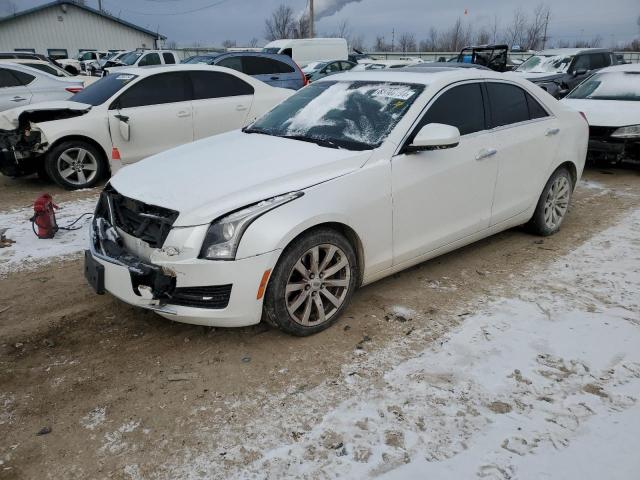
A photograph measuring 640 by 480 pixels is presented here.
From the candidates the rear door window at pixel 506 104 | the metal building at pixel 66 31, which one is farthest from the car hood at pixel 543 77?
the metal building at pixel 66 31

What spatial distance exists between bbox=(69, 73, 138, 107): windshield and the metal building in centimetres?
3462

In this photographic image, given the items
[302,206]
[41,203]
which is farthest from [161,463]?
[41,203]

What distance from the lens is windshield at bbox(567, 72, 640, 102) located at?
8.30 metres

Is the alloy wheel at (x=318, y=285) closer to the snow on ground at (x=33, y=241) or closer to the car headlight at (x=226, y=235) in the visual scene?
the car headlight at (x=226, y=235)

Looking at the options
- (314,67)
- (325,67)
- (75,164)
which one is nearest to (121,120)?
(75,164)

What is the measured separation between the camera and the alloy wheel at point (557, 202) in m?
5.07

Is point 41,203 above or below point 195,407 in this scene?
above

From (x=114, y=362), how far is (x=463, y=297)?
8.20ft

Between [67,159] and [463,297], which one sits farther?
[67,159]

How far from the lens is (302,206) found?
310 centimetres

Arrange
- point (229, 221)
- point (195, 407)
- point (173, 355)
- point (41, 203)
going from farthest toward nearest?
1. point (41, 203)
2. point (173, 355)
3. point (229, 221)
4. point (195, 407)

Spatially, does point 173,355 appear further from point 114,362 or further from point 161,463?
point 161,463

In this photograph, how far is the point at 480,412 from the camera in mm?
2670

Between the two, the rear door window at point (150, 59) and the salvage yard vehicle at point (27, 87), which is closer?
the salvage yard vehicle at point (27, 87)
